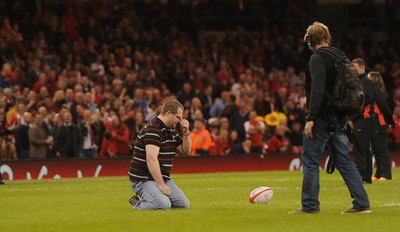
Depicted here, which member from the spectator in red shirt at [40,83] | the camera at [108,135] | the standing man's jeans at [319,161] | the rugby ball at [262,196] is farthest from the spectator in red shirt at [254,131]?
the standing man's jeans at [319,161]

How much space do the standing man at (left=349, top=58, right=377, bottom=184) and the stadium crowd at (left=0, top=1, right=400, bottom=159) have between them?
8727 millimetres

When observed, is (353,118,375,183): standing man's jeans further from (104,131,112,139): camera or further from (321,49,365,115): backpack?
(104,131,112,139): camera

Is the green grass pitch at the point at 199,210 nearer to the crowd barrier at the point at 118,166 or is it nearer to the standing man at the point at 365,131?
the standing man at the point at 365,131

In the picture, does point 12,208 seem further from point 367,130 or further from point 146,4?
point 146,4

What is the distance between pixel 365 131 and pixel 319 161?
8627 mm

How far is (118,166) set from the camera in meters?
28.7

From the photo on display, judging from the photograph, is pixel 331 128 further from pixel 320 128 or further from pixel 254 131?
pixel 254 131

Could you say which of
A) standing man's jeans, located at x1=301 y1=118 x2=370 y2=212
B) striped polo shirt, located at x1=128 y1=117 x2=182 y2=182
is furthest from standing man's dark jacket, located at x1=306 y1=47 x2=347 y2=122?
striped polo shirt, located at x1=128 y1=117 x2=182 y2=182

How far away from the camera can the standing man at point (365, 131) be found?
2105cm

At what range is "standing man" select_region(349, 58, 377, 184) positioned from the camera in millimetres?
21047

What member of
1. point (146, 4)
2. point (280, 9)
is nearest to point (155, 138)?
point (146, 4)

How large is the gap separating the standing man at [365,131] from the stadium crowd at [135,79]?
873 centimetres

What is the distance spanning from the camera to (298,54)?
39969 millimetres

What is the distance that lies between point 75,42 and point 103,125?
4.37 meters
